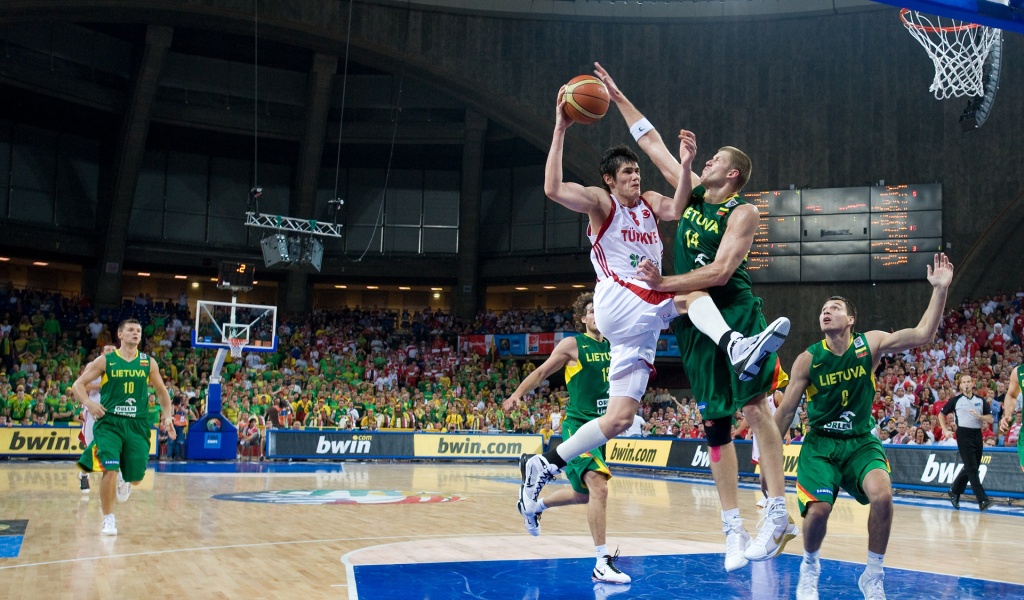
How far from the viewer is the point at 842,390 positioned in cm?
683

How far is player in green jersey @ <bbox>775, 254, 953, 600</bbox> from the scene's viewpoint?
6645mm

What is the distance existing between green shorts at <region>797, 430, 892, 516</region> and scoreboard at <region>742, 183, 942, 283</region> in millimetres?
23234

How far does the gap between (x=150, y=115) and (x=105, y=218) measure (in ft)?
15.4

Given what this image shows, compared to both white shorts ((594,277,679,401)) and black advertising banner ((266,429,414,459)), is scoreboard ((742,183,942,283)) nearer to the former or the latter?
black advertising banner ((266,429,414,459))

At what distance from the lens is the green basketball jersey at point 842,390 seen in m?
6.82


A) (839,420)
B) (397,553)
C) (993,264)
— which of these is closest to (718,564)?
(839,420)

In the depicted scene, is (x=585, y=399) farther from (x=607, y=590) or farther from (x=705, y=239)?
(x=705, y=239)

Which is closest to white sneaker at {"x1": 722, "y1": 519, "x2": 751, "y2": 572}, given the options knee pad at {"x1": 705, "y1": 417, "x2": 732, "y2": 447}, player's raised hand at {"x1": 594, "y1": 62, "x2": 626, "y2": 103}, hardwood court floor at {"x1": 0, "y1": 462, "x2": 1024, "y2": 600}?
knee pad at {"x1": 705, "y1": 417, "x2": 732, "y2": 447}

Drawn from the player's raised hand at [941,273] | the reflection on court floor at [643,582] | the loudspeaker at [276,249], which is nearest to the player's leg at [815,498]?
the reflection on court floor at [643,582]

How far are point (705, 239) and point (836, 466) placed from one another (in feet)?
6.69

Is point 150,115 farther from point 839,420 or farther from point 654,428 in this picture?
point 839,420

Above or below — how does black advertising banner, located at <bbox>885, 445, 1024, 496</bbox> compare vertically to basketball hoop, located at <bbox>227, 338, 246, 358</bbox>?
below

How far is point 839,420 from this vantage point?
22.4ft

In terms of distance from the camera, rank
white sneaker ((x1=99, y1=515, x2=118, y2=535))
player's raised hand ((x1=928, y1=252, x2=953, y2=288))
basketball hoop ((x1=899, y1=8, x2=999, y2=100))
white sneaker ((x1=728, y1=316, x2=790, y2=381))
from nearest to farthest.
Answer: white sneaker ((x1=728, y1=316, x2=790, y2=381))
player's raised hand ((x1=928, y1=252, x2=953, y2=288))
white sneaker ((x1=99, y1=515, x2=118, y2=535))
basketball hoop ((x1=899, y1=8, x2=999, y2=100))
